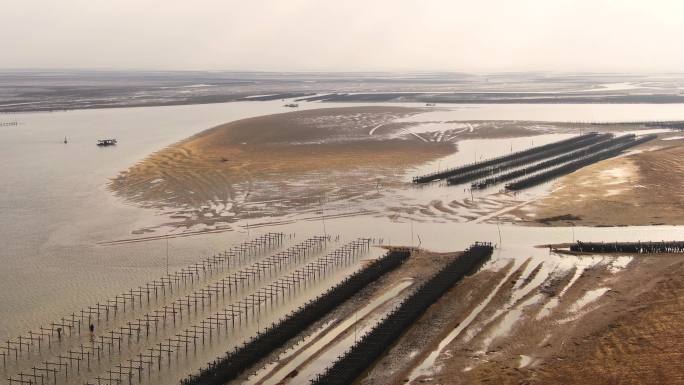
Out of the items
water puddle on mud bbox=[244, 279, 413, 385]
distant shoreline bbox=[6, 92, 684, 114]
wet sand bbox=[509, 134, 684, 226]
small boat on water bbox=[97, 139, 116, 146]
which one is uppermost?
distant shoreline bbox=[6, 92, 684, 114]

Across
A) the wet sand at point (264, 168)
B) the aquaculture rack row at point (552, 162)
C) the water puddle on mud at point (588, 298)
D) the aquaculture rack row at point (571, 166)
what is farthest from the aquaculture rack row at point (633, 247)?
the wet sand at point (264, 168)

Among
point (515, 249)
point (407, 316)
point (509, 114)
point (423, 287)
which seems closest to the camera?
point (407, 316)

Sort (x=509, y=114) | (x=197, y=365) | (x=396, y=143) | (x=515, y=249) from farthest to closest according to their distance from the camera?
(x=509, y=114) < (x=396, y=143) < (x=515, y=249) < (x=197, y=365)

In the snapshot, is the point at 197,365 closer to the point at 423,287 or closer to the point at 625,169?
the point at 423,287

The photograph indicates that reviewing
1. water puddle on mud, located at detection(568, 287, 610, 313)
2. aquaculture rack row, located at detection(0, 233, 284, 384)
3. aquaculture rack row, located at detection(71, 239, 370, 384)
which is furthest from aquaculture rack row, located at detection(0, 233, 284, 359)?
water puddle on mud, located at detection(568, 287, 610, 313)

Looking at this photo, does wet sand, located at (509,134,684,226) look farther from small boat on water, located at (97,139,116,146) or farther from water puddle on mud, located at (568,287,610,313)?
small boat on water, located at (97,139,116,146)

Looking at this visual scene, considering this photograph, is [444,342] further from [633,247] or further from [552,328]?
[633,247]

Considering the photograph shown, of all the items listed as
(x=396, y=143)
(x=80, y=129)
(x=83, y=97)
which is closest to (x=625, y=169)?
(x=396, y=143)
